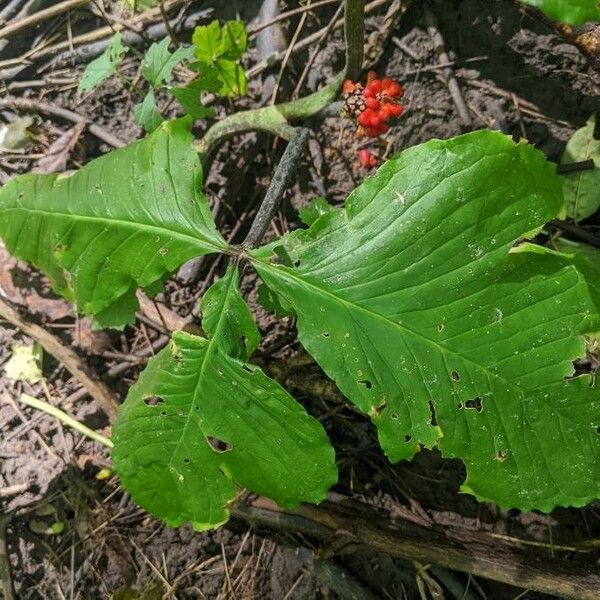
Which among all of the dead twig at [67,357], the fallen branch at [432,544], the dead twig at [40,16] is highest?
the dead twig at [40,16]

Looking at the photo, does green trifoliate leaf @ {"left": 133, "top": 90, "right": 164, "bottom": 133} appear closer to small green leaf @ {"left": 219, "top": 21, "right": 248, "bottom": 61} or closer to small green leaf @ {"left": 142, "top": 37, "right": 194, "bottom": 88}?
small green leaf @ {"left": 142, "top": 37, "right": 194, "bottom": 88}

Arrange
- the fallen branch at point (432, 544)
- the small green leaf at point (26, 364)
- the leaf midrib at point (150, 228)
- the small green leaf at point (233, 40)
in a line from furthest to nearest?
the small green leaf at point (26, 364)
the small green leaf at point (233, 40)
the fallen branch at point (432, 544)
the leaf midrib at point (150, 228)

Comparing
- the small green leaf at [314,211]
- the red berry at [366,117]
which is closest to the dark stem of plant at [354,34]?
the red berry at [366,117]

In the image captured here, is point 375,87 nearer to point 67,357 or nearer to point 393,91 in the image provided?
point 393,91

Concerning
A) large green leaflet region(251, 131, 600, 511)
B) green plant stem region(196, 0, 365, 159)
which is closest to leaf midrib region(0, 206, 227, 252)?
large green leaflet region(251, 131, 600, 511)

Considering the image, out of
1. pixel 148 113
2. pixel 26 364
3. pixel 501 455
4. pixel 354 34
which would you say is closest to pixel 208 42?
pixel 148 113

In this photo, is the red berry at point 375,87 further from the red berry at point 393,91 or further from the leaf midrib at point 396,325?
the leaf midrib at point 396,325
